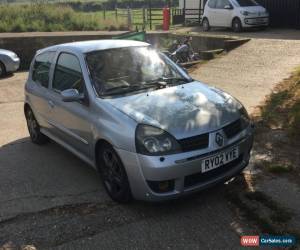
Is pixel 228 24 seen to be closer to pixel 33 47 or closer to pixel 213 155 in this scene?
pixel 33 47

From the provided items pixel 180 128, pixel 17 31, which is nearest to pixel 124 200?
pixel 180 128

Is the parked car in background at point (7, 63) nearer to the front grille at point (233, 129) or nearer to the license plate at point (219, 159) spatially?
the front grille at point (233, 129)

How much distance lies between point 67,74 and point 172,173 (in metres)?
2.39

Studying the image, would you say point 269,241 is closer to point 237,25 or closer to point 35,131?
Result: point 35,131

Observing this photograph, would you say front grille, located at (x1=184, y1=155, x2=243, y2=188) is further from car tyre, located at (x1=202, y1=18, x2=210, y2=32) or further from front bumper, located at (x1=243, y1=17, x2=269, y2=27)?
car tyre, located at (x1=202, y1=18, x2=210, y2=32)

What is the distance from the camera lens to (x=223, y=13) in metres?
21.0

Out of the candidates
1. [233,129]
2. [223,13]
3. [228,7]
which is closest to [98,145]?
[233,129]

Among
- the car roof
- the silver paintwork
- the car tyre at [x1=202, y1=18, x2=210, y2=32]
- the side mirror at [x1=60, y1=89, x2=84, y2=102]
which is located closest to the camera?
the side mirror at [x1=60, y1=89, x2=84, y2=102]

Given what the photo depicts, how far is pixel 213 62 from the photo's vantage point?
44.3ft

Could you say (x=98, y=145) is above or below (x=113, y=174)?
above

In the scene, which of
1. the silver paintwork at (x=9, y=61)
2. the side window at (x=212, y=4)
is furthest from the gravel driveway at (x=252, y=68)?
the silver paintwork at (x=9, y=61)

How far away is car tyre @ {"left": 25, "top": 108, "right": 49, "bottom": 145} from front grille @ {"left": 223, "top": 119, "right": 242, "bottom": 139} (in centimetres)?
358

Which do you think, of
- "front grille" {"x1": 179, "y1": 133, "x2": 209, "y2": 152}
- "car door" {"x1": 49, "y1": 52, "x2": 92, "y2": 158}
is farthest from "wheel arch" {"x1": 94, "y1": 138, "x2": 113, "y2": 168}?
"front grille" {"x1": 179, "y1": 133, "x2": 209, "y2": 152}

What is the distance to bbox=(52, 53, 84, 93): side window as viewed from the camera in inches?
220
